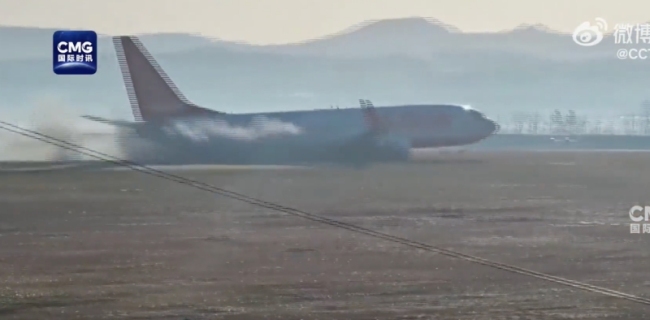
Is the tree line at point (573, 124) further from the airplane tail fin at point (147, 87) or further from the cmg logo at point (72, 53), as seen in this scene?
the cmg logo at point (72, 53)

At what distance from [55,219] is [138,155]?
14.5 inches

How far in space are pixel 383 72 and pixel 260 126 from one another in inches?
19.2

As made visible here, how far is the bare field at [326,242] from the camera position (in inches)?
94.8

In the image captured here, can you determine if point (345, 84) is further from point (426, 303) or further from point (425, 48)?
point (426, 303)

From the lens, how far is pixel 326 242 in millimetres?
2449

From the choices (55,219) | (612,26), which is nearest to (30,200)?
(55,219)

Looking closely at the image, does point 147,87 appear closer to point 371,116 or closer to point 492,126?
point 371,116

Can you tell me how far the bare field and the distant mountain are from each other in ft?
0.77

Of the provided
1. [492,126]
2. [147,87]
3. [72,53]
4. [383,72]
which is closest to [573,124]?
[492,126]

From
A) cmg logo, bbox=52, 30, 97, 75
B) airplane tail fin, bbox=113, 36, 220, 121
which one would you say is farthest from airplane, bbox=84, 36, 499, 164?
cmg logo, bbox=52, 30, 97, 75

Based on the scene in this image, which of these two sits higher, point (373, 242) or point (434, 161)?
point (434, 161)

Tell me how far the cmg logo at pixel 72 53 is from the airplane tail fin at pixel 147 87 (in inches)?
4.0

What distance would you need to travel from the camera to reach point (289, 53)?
247cm

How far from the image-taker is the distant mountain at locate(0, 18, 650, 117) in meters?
2.44
